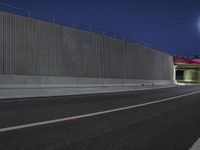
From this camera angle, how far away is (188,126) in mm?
7629

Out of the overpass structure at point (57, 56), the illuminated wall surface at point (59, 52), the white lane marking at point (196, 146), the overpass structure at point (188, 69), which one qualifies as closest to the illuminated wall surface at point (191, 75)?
the overpass structure at point (188, 69)

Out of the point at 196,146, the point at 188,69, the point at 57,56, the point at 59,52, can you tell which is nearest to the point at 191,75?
the point at 188,69

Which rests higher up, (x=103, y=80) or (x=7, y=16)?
(x=7, y=16)

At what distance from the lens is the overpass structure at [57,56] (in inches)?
811

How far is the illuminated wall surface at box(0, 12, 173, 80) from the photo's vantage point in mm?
20922

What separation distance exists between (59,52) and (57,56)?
50cm

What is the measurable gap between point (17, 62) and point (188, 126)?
1569 cm

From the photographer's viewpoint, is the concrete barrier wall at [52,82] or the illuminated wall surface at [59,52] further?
the illuminated wall surface at [59,52]

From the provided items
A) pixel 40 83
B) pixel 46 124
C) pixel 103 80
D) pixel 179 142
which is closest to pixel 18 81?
pixel 40 83

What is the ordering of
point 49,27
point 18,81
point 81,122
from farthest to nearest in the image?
point 49,27, point 18,81, point 81,122

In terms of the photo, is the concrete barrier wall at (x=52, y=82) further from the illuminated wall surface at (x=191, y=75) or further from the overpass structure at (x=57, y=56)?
the illuminated wall surface at (x=191, y=75)

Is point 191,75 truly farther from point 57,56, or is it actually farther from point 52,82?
point 52,82

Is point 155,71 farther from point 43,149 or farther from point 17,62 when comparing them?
point 43,149

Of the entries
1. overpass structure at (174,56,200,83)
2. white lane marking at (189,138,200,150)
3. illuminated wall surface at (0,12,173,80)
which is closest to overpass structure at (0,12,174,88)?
illuminated wall surface at (0,12,173,80)
